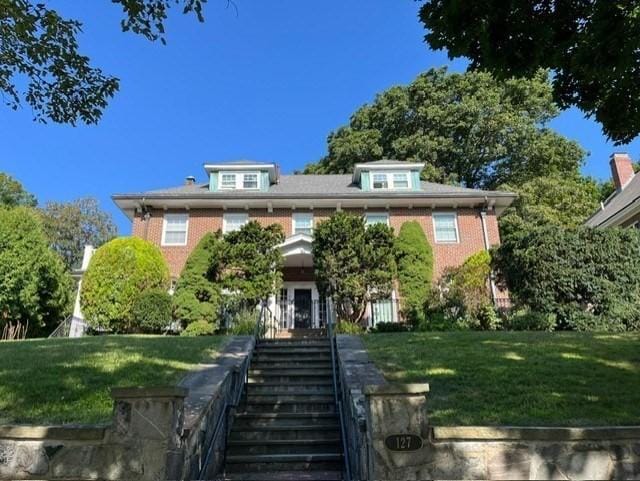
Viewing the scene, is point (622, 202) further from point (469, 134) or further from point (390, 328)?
point (390, 328)

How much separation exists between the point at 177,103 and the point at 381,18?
6.19m

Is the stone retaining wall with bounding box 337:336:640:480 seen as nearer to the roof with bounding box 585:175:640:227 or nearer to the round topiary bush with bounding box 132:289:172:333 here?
the round topiary bush with bounding box 132:289:172:333

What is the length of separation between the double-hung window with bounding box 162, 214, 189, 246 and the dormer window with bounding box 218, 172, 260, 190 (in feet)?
7.51

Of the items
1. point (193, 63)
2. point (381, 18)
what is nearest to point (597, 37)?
point (381, 18)

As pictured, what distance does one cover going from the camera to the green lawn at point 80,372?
4.93m

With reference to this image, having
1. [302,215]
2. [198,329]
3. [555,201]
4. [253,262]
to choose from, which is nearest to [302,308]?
[302,215]

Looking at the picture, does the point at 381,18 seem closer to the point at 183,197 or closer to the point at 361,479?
the point at 361,479

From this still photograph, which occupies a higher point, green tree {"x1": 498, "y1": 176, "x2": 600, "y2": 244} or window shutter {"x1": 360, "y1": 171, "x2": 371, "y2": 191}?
green tree {"x1": 498, "y1": 176, "x2": 600, "y2": 244}

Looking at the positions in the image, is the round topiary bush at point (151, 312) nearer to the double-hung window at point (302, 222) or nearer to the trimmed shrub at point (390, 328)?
the double-hung window at point (302, 222)

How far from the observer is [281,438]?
19.3 feet

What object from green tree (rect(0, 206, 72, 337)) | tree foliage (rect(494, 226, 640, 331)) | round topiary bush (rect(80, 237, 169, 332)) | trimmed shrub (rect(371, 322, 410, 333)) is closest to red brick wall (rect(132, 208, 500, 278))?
round topiary bush (rect(80, 237, 169, 332))

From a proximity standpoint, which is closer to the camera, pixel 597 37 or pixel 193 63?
pixel 597 37

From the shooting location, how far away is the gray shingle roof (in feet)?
59.1

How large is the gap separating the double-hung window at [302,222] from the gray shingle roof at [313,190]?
86cm
